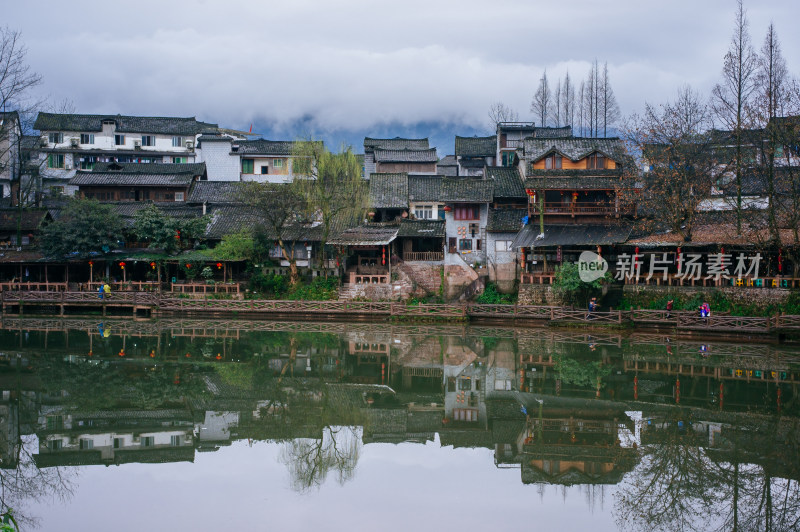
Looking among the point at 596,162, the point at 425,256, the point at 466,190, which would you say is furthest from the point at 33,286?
the point at 596,162

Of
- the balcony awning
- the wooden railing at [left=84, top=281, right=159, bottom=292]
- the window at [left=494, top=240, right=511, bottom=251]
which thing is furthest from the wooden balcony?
the wooden railing at [left=84, top=281, right=159, bottom=292]

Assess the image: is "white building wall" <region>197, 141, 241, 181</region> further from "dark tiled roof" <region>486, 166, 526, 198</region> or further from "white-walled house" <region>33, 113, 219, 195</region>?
"dark tiled roof" <region>486, 166, 526, 198</region>

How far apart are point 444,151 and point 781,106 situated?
149531 millimetres

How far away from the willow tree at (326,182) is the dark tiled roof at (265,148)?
14.8 metres

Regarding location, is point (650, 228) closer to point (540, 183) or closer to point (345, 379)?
point (540, 183)

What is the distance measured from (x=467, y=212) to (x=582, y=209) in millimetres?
8017

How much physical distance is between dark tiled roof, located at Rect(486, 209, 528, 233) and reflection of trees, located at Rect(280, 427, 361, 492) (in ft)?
85.8

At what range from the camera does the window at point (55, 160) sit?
2297 inches

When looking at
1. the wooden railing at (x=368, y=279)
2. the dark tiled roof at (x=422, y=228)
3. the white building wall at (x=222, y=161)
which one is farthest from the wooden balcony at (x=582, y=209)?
the white building wall at (x=222, y=161)

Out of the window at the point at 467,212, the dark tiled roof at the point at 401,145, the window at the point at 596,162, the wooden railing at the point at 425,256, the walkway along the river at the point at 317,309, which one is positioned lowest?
the walkway along the river at the point at 317,309

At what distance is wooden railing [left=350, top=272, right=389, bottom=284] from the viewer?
41250 mm

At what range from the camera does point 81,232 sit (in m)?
41.6

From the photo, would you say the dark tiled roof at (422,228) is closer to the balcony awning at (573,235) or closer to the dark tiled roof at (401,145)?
the balcony awning at (573,235)

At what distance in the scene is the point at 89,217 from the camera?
4222cm
